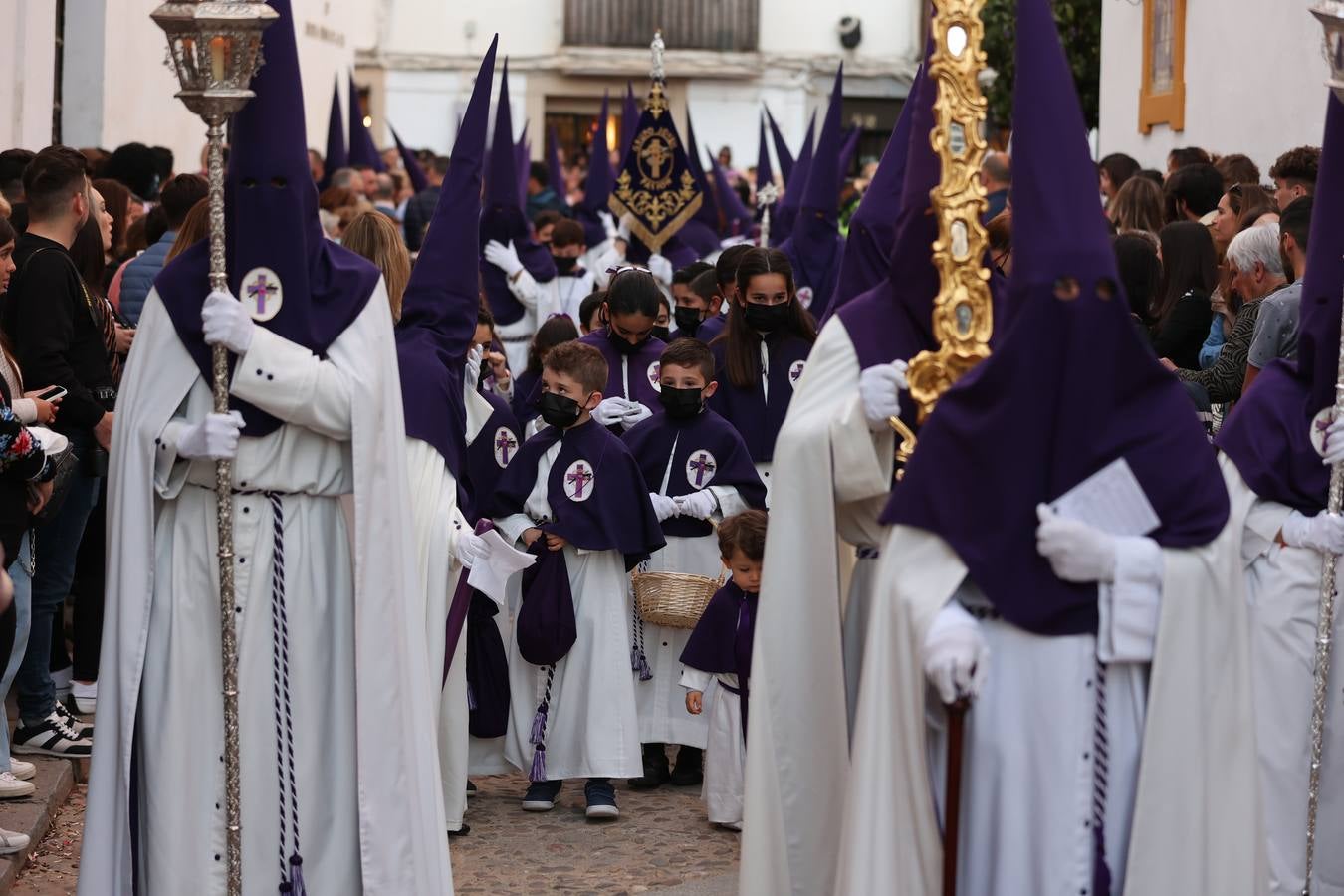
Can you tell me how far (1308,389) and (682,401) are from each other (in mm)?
2675

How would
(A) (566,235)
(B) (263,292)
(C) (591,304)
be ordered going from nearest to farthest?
(B) (263,292), (C) (591,304), (A) (566,235)

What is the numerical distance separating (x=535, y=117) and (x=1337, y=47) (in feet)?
110

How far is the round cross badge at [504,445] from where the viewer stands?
773 cm

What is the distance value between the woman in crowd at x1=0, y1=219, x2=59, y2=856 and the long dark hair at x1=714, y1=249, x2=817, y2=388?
2654mm

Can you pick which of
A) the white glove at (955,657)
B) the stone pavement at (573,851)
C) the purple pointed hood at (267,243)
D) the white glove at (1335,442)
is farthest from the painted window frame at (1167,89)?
the white glove at (955,657)

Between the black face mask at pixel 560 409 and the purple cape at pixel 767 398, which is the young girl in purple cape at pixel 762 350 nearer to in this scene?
the purple cape at pixel 767 398

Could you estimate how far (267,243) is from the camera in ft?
17.1

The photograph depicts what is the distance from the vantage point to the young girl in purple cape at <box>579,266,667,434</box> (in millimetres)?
8469

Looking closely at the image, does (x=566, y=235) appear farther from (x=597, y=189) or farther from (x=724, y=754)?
(x=724, y=754)

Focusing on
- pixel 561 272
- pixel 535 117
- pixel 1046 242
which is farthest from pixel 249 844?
pixel 535 117

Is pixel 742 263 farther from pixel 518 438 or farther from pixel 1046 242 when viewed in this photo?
pixel 1046 242

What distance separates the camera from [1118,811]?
4398 mm

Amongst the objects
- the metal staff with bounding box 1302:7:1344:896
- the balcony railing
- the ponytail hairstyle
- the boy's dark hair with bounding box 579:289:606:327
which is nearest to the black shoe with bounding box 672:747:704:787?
the ponytail hairstyle

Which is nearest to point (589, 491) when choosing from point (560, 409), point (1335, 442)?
point (560, 409)
